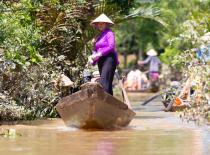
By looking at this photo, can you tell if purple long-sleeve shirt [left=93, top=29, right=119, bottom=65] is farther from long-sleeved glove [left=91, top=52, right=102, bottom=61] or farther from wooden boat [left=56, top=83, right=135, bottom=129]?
wooden boat [left=56, top=83, right=135, bottom=129]

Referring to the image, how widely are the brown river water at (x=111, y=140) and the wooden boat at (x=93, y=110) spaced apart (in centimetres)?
16

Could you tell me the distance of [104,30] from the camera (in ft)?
39.3

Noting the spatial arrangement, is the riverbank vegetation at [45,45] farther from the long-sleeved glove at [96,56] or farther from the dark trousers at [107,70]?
the long-sleeved glove at [96,56]

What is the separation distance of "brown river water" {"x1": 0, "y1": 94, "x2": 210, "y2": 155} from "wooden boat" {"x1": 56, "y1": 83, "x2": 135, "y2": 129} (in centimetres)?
16

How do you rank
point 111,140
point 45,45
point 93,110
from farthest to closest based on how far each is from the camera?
point 45,45
point 93,110
point 111,140

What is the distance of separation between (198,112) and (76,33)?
195 inches

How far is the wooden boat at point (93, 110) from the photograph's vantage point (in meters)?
11.0

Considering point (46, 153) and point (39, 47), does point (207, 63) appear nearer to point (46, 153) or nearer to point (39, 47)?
point (46, 153)

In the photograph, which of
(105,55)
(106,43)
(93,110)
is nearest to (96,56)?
(105,55)

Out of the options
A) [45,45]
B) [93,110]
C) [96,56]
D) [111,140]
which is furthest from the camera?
[45,45]

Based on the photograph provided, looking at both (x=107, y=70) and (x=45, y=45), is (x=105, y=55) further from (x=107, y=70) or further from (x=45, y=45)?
(x=45, y=45)

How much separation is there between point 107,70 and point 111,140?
208cm

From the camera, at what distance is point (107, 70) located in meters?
11.9

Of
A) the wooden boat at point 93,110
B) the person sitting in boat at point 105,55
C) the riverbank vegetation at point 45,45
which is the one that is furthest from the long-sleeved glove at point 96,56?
the riverbank vegetation at point 45,45
